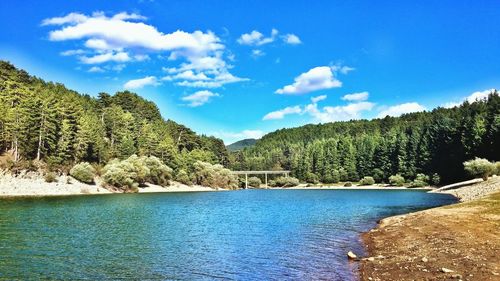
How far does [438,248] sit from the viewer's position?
95.3 feet

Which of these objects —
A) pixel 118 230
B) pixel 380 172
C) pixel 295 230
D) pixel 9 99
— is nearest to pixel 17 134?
pixel 9 99

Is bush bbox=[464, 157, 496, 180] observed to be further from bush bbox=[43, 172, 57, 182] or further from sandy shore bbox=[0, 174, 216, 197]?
bush bbox=[43, 172, 57, 182]

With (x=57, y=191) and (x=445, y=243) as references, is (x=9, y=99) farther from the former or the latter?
(x=445, y=243)

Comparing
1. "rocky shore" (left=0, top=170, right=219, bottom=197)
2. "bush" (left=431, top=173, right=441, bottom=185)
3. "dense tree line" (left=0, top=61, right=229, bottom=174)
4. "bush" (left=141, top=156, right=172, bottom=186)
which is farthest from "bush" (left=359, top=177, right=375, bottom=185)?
"rocky shore" (left=0, top=170, right=219, bottom=197)

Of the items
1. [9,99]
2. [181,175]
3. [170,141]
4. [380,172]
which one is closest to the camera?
[9,99]

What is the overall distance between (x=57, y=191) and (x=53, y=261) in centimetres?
8693

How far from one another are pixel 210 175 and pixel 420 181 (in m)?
83.4

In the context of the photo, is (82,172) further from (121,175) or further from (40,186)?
(40,186)

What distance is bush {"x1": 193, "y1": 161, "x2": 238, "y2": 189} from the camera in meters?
175

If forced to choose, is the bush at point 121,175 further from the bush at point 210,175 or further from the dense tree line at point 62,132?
the bush at point 210,175

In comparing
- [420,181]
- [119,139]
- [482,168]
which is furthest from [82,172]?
[420,181]

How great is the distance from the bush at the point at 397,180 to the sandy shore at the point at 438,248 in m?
138

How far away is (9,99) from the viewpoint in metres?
120

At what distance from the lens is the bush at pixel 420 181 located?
163125 mm
